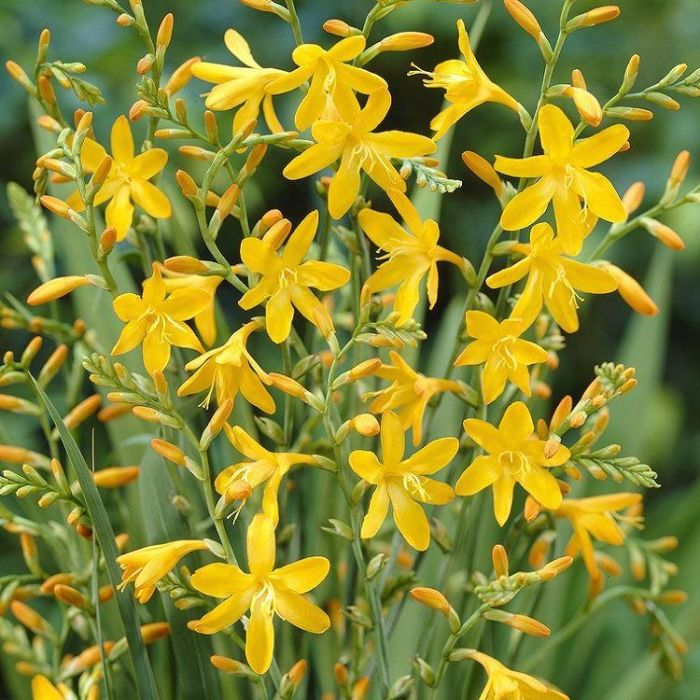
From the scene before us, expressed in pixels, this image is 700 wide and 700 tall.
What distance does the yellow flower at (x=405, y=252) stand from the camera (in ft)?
1.68

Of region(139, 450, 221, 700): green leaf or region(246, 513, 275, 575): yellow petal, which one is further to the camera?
region(139, 450, 221, 700): green leaf

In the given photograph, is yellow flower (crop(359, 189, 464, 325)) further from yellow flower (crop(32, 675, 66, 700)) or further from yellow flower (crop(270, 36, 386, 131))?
yellow flower (crop(32, 675, 66, 700))

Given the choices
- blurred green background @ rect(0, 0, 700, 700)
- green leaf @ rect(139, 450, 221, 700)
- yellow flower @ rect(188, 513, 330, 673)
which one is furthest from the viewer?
blurred green background @ rect(0, 0, 700, 700)

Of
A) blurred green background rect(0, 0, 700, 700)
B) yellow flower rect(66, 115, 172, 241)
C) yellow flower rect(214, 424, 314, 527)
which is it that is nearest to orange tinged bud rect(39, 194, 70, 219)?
yellow flower rect(66, 115, 172, 241)

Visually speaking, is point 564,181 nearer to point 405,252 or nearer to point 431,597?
point 405,252

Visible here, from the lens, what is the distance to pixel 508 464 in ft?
1.67

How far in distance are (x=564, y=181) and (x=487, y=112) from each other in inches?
40.4

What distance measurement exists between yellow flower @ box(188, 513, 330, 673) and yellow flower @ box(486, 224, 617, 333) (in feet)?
0.50

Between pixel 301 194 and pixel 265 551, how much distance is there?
1.04 m

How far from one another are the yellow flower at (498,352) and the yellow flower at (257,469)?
0.09 m

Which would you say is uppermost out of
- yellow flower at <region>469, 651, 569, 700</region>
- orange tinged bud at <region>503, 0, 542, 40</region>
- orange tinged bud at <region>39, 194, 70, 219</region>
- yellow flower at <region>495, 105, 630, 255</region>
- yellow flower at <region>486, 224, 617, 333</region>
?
orange tinged bud at <region>503, 0, 542, 40</region>

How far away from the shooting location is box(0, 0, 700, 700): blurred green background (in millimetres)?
1299

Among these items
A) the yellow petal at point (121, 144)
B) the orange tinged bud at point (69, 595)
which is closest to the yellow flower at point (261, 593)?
the orange tinged bud at point (69, 595)

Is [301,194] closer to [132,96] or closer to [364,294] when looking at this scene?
[132,96]
